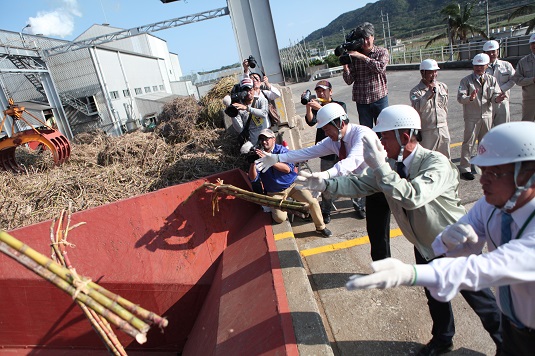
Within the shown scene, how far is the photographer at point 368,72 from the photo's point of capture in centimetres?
414

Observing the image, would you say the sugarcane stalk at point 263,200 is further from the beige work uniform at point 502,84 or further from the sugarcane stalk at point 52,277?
the beige work uniform at point 502,84

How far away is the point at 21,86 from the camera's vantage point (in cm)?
2284

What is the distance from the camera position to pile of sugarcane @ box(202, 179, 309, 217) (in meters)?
3.00

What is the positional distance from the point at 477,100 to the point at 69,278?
17.3 feet

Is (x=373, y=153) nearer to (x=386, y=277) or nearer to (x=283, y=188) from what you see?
(x=386, y=277)

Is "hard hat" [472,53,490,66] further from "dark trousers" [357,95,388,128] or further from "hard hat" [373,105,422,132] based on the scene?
"hard hat" [373,105,422,132]

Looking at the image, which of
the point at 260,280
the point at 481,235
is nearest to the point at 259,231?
the point at 260,280

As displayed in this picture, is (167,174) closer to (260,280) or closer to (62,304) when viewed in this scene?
(62,304)

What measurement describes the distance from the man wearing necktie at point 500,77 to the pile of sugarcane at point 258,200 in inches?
142

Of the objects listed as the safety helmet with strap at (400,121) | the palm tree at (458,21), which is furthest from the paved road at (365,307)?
the palm tree at (458,21)

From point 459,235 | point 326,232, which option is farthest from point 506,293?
point 326,232

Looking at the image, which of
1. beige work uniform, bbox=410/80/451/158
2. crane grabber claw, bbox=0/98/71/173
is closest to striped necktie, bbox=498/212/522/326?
beige work uniform, bbox=410/80/451/158

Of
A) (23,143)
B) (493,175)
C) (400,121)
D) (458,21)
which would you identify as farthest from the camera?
(458,21)

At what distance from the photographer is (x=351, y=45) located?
4.18m
